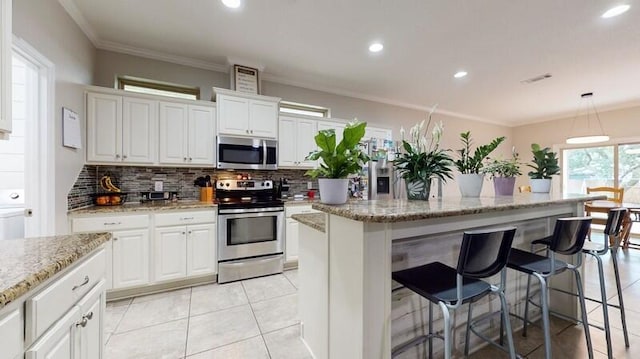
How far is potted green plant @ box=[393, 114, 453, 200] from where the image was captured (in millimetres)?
1798

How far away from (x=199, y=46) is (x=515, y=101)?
581 centimetres

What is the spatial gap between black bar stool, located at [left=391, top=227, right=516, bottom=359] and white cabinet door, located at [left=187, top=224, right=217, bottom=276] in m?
2.30

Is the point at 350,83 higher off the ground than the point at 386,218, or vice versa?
the point at 350,83

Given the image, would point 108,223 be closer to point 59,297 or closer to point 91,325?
point 91,325

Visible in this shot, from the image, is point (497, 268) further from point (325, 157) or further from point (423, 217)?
point (325, 157)

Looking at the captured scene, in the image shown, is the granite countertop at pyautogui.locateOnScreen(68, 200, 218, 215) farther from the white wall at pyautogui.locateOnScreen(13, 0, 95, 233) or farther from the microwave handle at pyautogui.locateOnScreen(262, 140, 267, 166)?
the microwave handle at pyautogui.locateOnScreen(262, 140, 267, 166)

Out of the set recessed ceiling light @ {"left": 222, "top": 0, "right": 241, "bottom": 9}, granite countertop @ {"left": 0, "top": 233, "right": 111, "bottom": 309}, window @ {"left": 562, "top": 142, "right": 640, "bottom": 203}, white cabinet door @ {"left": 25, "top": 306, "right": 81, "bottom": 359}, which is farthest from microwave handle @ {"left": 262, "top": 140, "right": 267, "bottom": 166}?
window @ {"left": 562, "top": 142, "right": 640, "bottom": 203}

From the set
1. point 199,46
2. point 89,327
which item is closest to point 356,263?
Result: point 89,327

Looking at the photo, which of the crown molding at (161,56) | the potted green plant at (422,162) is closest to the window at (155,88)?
the crown molding at (161,56)

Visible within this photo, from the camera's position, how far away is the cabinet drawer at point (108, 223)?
7.93 feet

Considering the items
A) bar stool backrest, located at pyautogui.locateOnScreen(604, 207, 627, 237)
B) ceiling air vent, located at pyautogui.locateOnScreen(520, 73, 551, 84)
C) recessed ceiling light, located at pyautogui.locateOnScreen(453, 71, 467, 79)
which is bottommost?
bar stool backrest, located at pyautogui.locateOnScreen(604, 207, 627, 237)

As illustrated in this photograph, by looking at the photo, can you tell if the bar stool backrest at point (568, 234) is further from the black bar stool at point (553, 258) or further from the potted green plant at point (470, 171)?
the potted green plant at point (470, 171)

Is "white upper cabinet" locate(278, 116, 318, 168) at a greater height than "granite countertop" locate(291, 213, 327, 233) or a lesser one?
greater

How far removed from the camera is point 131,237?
8.59 ft
